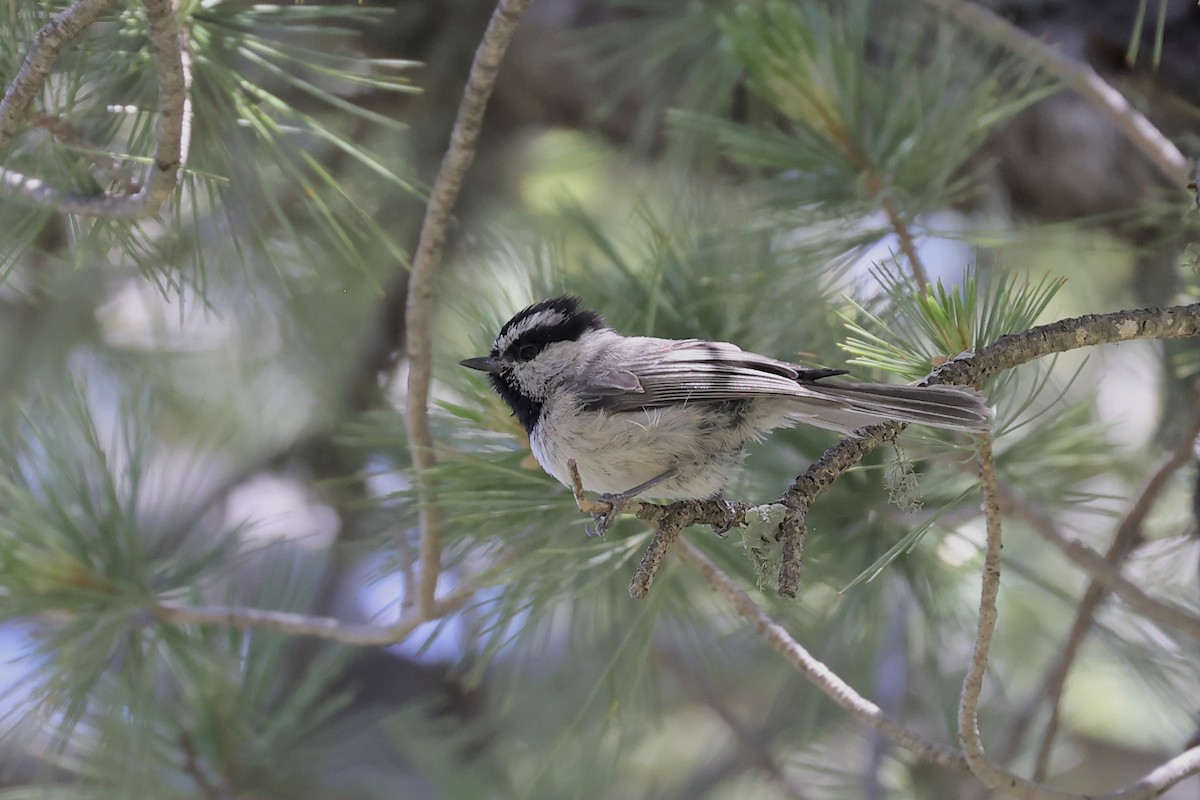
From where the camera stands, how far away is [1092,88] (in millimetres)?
2307

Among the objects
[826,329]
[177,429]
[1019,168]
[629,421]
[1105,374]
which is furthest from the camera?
[177,429]

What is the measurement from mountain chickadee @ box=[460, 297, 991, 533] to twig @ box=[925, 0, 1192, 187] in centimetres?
94

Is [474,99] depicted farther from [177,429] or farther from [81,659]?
[177,429]

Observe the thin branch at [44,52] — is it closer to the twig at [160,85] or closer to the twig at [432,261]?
the twig at [160,85]

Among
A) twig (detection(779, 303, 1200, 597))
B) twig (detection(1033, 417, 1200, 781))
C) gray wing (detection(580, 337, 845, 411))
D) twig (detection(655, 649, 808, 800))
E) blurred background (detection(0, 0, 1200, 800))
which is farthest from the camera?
twig (detection(655, 649, 808, 800))

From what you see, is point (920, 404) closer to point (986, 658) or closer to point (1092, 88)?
point (986, 658)

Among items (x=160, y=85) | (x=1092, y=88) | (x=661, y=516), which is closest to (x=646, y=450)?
(x=661, y=516)

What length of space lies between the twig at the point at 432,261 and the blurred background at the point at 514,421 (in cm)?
6

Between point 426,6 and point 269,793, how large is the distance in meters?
2.71

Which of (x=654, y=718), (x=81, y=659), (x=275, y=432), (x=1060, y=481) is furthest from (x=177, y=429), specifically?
(x=1060, y=481)

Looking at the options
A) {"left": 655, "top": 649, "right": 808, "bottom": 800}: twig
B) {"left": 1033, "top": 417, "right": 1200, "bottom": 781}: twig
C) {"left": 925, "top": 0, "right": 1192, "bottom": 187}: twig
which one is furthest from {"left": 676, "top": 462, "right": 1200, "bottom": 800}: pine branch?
{"left": 655, "top": 649, "right": 808, "bottom": 800}: twig

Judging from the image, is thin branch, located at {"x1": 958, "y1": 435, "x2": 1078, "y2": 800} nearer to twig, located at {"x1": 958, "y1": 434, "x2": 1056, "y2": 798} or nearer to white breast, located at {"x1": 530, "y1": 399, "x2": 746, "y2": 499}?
twig, located at {"x1": 958, "y1": 434, "x2": 1056, "y2": 798}

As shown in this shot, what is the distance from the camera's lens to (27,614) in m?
2.25

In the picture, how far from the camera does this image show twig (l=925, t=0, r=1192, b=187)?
2209 millimetres
